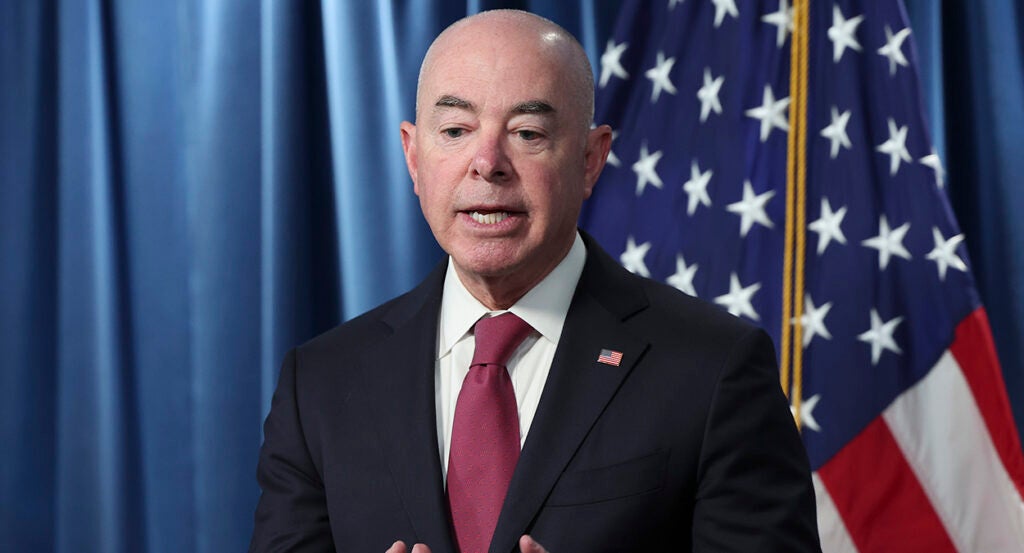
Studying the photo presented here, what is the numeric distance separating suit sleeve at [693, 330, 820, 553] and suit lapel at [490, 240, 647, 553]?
0.48 feet

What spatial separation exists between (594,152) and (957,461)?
5.10ft

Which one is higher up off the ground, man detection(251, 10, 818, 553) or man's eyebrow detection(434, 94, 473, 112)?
man's eyebrow detection(434, 94, 473, 112)

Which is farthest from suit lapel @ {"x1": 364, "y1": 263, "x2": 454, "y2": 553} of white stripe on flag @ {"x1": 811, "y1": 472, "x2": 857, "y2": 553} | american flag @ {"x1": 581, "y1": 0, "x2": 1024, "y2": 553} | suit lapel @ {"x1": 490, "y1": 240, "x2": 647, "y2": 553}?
white stripe on flag @ {"x1": 811, "y1": 472, "x2": 857, "y2": 553}

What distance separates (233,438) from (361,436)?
5.40 feet

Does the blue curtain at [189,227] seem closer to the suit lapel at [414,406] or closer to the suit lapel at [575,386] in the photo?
the suit lapel at [414,406]

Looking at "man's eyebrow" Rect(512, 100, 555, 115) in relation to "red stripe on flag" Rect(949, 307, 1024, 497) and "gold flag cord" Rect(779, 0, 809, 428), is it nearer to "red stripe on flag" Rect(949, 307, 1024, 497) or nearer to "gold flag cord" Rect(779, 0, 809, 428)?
"gold flag cord" Rect(779, 0, 809, 428)

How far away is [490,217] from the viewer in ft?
5.02

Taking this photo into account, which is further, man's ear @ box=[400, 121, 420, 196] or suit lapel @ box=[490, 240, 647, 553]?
man's ear @ box=[400, 121, 420, 196]

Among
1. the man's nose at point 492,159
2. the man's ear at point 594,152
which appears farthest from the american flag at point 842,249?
the man's nose at point 492,159

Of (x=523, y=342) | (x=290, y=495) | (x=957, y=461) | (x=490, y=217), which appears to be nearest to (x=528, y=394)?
(x=523, y=342)

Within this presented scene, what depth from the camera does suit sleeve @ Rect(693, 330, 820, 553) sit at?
1.43 m

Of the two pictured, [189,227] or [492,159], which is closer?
[492,159]

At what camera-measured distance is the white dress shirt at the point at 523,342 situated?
1.57 meters

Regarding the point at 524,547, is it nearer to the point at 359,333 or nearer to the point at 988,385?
the point at 359,333
